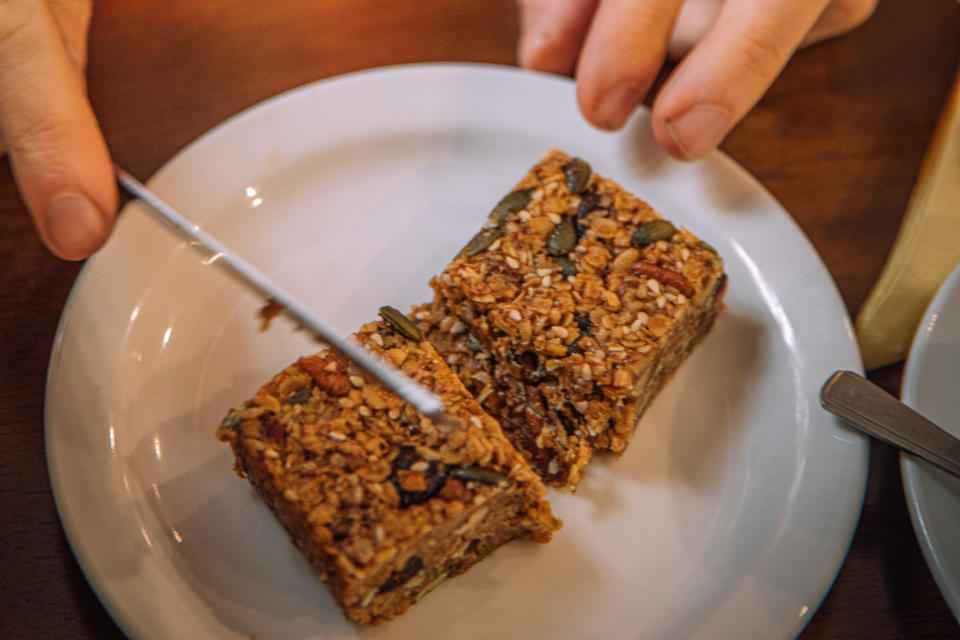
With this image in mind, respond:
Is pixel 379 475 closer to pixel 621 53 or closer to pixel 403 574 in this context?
pixel 403 574

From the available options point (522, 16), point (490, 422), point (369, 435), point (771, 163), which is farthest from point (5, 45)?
point (771, 163)

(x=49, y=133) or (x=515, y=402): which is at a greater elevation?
(x=49, y=133)

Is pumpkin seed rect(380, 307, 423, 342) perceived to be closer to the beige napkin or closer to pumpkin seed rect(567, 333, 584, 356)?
pumpkin seed rect(567, 333, 584, 356)

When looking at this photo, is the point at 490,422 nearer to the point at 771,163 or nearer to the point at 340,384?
the point at 340,384

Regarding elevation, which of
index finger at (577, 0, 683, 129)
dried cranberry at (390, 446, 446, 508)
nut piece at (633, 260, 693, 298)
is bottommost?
dried cranberry at (390, 446, 446, 508)

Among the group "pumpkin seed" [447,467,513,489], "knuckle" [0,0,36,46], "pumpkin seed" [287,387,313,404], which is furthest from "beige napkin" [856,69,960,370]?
"knuckle" [0,0,36,46]

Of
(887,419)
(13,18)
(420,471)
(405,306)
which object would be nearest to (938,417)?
(887,419)
